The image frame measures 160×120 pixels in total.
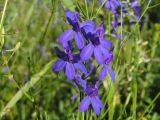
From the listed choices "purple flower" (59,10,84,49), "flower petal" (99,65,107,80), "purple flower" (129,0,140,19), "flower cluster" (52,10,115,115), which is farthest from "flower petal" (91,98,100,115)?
"purple flower" (129,0,140,19)

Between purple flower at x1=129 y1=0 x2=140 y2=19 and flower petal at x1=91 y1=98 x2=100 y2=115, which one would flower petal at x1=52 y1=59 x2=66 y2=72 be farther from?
purple flower at x1=129 y1=0 x2=140 y2=19

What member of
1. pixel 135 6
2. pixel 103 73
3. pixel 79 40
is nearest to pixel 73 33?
pixel 79 40

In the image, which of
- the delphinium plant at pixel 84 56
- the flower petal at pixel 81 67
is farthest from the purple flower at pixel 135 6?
the flower petal at pixel 81 67

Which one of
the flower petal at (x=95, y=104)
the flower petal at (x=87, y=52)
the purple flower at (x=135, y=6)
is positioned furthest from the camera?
the purple flower at (x=135, y=6)

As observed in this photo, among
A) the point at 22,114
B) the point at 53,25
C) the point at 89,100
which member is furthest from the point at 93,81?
the point at 53,25

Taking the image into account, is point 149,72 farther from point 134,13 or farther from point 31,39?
point 31,39

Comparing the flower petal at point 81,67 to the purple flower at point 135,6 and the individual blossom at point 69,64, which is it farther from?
the purple flower at point 135,6

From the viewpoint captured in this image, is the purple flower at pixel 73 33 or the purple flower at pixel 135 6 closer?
the purple flower at pixel 73 33
